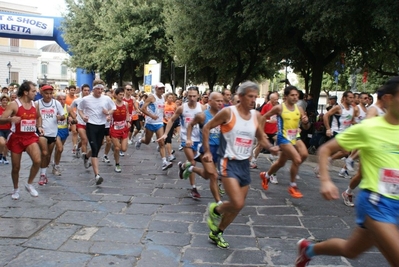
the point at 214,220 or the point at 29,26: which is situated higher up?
the point at 29,26

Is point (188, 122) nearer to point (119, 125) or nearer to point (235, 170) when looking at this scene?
point (119, 125)

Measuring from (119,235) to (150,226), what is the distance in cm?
48

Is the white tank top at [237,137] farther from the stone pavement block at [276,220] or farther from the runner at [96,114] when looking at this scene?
the runner at [96,114]

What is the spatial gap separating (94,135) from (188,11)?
1064 centimetres

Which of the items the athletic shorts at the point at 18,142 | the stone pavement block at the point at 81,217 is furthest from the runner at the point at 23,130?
the stone pavement block at the point at 81,217

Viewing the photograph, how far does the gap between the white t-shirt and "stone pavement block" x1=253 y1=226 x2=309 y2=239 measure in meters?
3.87

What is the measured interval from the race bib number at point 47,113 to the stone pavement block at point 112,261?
159 inches

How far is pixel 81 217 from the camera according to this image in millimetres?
5508

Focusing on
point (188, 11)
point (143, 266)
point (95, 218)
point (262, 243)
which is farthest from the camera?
point (188, 11)

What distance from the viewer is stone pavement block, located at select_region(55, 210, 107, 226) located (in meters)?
5.30

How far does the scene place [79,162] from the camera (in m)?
10.1

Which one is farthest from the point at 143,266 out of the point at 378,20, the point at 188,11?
the point at 188,11

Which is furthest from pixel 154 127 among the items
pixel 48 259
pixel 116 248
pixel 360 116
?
pixel 48 259

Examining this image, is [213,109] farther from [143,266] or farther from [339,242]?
[339,242]
